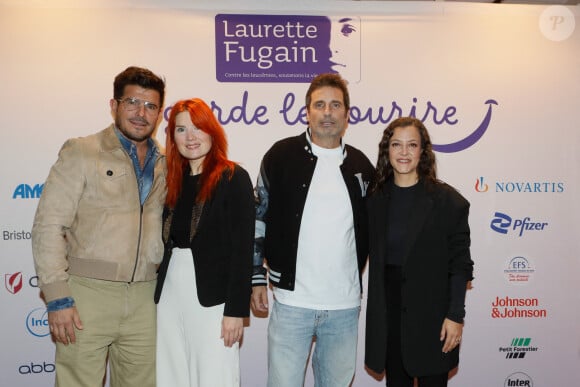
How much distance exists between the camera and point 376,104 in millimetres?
3131

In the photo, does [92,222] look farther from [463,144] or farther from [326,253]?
[463,144]

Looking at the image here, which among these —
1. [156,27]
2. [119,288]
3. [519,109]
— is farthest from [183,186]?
[519,109]

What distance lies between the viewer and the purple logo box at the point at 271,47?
3031mm

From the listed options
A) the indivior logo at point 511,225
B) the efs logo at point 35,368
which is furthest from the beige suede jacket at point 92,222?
the indivior logo at point 511,225

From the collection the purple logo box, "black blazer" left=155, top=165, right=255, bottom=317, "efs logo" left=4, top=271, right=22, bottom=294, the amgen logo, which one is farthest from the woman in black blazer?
"efs logo" left=4, top=271, right=22, bottom=294

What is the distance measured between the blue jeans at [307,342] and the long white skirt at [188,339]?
13.3 inches

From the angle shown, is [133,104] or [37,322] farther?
[37,322]

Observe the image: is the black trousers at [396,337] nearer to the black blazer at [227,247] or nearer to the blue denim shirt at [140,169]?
the black blazer at [227,247]

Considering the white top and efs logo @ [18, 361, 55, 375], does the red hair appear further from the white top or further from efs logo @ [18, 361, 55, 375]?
efs logo @ [18, 361, 55, 375]

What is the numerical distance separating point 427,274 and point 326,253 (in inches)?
19.0

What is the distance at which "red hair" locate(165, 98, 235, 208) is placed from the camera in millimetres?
2008

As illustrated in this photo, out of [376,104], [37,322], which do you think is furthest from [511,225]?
[37,322]

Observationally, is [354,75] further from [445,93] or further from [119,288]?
[119,288]

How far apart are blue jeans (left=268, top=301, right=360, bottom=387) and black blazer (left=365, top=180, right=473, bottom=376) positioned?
0.72 ft
